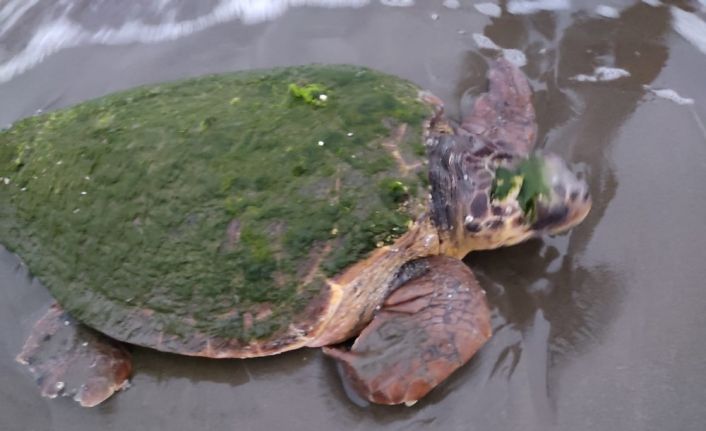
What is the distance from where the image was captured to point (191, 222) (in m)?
2.36

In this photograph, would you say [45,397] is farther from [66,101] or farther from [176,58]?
[176,58]

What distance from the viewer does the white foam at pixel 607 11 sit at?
365 cm

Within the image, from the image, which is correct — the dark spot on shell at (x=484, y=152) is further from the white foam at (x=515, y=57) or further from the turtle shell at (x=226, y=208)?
the white foam at (x=515, y=57)

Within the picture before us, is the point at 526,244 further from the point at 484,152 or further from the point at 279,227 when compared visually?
the point at 279,227

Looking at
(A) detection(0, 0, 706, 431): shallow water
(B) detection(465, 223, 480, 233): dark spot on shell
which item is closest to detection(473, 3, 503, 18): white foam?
(A) detection(0, 0, 706, 431): shallow water

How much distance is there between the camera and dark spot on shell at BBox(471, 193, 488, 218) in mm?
2498

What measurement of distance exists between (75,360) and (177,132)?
105 cm

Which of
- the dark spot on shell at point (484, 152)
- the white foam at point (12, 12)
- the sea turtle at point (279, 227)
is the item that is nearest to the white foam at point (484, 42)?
the sea turtle at point (279, 227)

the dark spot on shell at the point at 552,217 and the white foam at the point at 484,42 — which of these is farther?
the white foam at the point at 484,42

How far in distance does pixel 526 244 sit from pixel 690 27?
77.0 inches

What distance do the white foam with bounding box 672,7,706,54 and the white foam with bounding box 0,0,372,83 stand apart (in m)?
1.62

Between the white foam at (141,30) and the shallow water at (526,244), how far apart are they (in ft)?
0.05

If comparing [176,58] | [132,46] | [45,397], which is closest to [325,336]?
[45,397]

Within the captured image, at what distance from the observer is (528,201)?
2475mm
